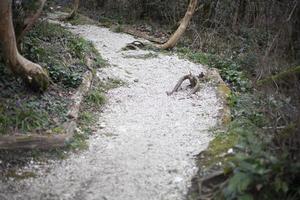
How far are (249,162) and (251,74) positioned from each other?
21.3 feet

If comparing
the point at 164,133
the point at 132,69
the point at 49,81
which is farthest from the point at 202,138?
the point at 132,69

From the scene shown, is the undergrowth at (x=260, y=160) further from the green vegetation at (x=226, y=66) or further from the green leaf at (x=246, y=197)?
the green vegetation at (x=226, y=66)

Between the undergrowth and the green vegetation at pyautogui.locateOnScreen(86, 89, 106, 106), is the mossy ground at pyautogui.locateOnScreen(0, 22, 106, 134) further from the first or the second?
the undergrowth

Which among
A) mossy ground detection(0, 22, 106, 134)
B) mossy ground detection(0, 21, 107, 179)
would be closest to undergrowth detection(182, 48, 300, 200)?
mossy ground detection(0, 21, 107, 179)

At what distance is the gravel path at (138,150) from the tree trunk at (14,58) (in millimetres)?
1194

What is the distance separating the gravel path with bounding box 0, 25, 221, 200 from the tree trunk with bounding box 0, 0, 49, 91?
1.19 meters

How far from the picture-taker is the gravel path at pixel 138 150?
15.5 ft

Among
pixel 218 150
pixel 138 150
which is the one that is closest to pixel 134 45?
pixel 138 150

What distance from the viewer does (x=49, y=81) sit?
714cm

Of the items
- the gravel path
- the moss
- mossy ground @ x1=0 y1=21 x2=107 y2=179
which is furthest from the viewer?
mossy ground @ x1=0 y1=21 x2=107 y2=179

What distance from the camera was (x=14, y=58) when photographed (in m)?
6.45

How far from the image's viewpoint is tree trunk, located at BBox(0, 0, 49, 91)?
5.95 metres

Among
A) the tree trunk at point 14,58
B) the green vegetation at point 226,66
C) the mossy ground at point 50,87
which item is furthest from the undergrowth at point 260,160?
the green vegetation at point 226,66

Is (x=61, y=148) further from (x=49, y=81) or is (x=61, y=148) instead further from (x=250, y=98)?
(x=250, y=98)
